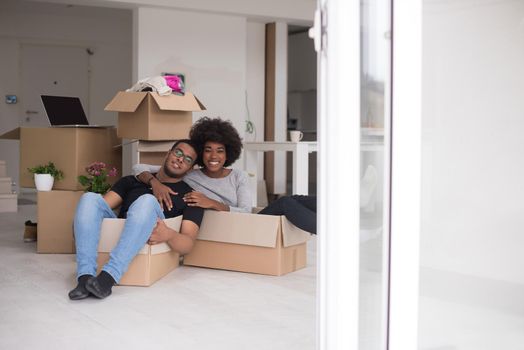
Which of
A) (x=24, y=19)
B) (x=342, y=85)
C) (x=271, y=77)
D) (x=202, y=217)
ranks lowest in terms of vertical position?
(x=202, y=217)

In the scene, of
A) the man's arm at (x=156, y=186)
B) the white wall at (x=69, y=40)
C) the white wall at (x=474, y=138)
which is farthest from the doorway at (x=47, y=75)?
the white wall at (x=474, y=138)

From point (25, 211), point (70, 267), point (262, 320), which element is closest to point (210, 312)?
point (262, 320)

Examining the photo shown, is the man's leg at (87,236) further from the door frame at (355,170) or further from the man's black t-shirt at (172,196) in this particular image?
the door frame at (355,170)

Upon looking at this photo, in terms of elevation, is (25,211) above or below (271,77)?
below

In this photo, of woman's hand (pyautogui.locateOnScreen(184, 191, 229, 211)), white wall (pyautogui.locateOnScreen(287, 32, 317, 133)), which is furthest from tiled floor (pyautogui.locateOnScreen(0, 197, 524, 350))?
white wall (pyautogui.locateOnScreen(287, 32, 317, 133))

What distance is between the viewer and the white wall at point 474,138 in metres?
1.34

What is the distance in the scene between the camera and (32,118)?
9.10 metres

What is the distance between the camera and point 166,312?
2754 millimetres

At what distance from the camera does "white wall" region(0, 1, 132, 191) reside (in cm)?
888

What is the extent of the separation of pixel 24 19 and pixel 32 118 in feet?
4.09

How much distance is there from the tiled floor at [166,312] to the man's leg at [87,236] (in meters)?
0.10

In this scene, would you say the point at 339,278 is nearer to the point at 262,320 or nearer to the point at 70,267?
the point at 262,320

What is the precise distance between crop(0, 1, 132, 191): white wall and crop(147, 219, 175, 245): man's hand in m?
6.17

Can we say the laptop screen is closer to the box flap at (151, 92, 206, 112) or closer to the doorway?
the box flap at (151, 92, 206, 112)
